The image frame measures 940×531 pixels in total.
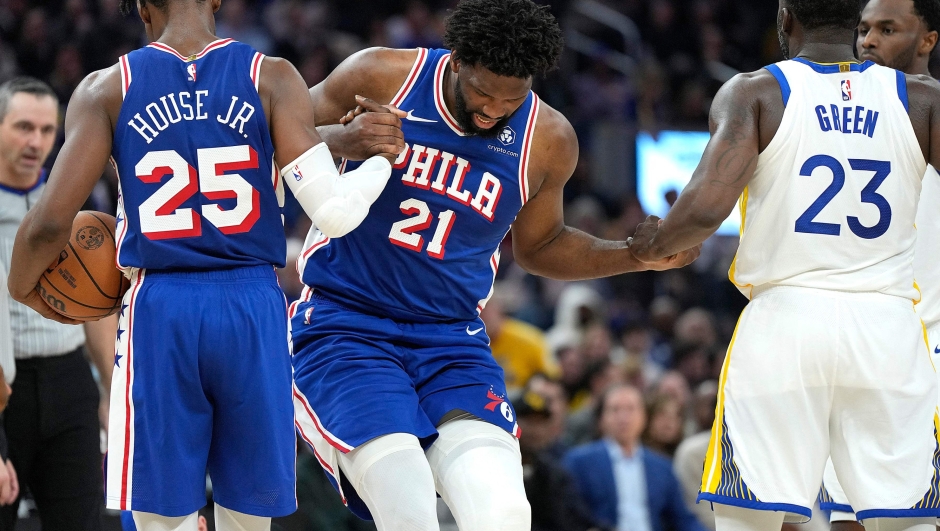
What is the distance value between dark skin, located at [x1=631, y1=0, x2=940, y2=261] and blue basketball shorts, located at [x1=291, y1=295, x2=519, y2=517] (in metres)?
0.90

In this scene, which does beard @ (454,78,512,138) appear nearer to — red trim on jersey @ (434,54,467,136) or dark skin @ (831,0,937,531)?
red trim on jersey @ (434,54,467,136)

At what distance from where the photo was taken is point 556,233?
4594 millimetres

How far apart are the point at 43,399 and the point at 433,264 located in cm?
205

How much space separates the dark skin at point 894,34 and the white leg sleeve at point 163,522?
3.15 meters

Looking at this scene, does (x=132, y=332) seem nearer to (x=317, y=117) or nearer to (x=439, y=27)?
(x=317, y=117)

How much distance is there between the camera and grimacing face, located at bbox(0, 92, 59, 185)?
512 cm

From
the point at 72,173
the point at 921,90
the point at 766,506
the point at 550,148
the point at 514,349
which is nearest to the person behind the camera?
the point at 72,173

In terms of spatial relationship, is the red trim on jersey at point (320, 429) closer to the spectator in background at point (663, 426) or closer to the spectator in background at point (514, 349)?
the spectator in background at point (663, 426)

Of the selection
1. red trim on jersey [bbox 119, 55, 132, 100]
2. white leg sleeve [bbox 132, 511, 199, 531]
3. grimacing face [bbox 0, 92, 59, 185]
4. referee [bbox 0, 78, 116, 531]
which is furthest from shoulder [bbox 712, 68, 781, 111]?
grimacing face [bbox 0, 92, 59, 185]

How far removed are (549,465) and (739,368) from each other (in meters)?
3.26

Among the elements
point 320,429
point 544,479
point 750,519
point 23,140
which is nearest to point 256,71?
point 320,429

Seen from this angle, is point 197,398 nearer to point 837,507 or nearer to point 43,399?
point 43,399

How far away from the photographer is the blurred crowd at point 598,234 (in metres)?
7.43

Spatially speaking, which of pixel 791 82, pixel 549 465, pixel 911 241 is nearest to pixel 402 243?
pixel 791 82
